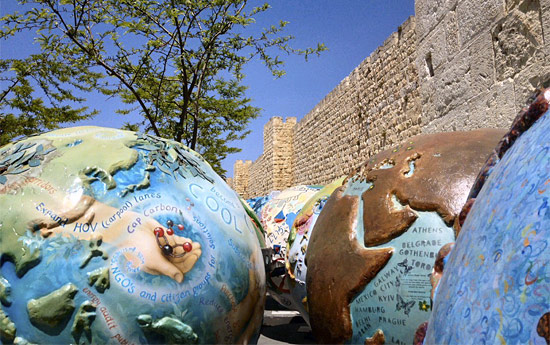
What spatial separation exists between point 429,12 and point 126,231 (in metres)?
4.65

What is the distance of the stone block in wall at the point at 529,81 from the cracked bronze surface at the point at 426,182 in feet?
5.80

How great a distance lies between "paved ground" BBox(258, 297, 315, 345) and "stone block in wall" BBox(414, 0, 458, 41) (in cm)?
342

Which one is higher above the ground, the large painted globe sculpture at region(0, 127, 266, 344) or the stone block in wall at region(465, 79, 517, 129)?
the stone block in wall at region(465, 79, 517, 129)

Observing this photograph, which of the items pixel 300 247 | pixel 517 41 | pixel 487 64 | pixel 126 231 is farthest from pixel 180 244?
pixel 487 64

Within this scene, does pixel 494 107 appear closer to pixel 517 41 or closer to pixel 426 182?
pixel 517 41

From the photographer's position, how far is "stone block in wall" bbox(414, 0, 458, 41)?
5028mm

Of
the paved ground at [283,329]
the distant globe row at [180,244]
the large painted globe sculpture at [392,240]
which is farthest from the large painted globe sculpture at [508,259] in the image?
the paved ground at [283,329]

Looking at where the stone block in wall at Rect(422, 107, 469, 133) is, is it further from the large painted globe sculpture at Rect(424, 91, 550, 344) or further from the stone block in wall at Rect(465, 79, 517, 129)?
the large painted globe sculpture at Rect(424, 91, 550, 344)

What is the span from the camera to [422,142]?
231cm

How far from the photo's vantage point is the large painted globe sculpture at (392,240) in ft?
6.40

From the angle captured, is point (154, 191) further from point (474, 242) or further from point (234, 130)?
point (234, 130)

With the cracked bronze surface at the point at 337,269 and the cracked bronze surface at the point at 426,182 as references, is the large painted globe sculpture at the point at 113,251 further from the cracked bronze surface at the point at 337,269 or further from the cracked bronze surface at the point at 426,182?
the cracked bronze surface at the point at 426,182

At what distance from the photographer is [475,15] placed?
4.50 meters

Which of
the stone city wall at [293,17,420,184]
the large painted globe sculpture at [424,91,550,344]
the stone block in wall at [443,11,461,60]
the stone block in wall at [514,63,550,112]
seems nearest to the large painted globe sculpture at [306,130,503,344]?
the large painted globe sculpture at [424,91,550,344]
